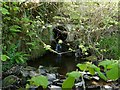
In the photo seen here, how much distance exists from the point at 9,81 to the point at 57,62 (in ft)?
3.14

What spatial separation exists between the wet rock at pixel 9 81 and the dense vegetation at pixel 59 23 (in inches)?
9.9

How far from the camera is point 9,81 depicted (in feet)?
7.86

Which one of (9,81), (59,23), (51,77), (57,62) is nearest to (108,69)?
(9,81)

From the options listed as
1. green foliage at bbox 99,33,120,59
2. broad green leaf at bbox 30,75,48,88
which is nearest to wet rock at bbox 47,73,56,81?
green foliage at bbox 99,33,120,59

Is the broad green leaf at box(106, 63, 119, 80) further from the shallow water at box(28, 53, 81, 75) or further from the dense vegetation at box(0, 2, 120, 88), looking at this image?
the shallow water at box(28, 53, 81, 75)

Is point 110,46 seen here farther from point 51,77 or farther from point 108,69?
point 108,69

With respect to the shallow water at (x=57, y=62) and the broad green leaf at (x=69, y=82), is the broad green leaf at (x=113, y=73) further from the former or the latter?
the shallow water at (x=57, y=62)

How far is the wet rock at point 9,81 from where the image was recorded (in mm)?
2364

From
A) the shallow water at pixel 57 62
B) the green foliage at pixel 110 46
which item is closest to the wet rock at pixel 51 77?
the shallow water at pixel 57 62

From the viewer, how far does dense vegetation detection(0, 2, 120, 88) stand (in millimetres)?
2848

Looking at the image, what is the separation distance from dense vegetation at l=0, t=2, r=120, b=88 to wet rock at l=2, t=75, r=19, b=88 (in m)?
0.25

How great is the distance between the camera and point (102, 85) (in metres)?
2.53

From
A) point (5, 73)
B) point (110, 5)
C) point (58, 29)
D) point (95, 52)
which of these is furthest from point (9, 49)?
point (110, 5)

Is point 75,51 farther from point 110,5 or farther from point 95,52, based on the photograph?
point 110,5
